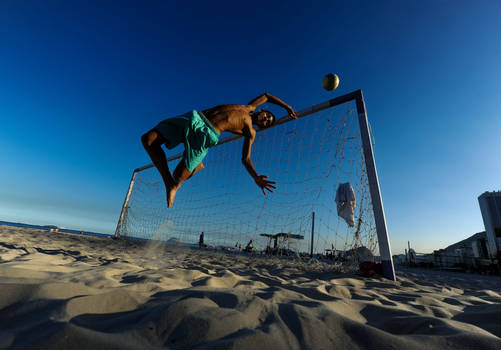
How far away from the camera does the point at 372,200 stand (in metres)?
3.31

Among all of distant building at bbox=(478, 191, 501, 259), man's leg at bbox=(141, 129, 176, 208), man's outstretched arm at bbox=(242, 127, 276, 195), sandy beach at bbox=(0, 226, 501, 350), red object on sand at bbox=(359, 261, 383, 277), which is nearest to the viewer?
sandy beach at bbox=(0, 226, 501, 350)

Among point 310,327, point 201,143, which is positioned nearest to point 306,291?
point 310,327

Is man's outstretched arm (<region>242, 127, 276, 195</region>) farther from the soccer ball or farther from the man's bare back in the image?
the soccer ball

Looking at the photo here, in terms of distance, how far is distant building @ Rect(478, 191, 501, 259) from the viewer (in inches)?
591

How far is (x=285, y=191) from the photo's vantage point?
5.26 metres

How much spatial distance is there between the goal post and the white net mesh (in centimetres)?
2

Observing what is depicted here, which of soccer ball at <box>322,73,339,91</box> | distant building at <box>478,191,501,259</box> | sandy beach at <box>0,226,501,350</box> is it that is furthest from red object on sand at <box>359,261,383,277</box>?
distant building at <box>478,191,501,259</box>

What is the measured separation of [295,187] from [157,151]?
3.34 metres

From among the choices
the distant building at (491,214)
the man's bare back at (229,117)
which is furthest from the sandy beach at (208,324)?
the distant building at (491,214)

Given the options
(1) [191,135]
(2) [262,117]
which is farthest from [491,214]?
(1) [191,135]

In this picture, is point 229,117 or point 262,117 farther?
point 262,117

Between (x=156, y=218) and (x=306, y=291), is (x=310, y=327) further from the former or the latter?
(x=156, y=218)

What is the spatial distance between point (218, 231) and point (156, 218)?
383 centimetres

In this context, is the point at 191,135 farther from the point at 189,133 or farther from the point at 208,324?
the point at 208,324
